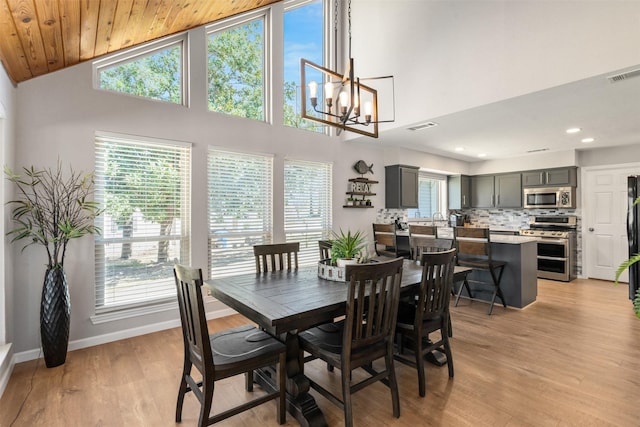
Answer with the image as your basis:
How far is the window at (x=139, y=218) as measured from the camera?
10.6ft

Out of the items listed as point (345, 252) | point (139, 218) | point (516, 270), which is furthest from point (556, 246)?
point (139, 218)

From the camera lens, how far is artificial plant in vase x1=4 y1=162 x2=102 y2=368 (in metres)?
2.68

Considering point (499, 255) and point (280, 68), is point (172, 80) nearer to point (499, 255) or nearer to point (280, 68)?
point (280, 68)

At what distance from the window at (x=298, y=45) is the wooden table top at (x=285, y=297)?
284 centimetres

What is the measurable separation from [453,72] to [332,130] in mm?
1927

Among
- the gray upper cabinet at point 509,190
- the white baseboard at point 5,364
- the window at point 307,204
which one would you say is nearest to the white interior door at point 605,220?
the gray upper cabinet at point 509,190

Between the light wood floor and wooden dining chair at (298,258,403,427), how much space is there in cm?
29

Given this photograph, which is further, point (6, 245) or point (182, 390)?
point (6, 245)

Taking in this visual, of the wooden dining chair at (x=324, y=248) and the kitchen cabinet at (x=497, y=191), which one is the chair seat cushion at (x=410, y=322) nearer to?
the wooden dining chair at (x=324, y=248)

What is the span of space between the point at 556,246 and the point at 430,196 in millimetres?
2500

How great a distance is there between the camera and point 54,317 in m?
2.68

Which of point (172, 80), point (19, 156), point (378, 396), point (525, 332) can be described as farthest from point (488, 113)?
point (19, 156)

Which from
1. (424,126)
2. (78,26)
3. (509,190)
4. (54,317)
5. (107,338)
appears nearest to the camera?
(78,26)

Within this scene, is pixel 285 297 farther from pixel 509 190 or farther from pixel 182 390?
pixel 509 190
